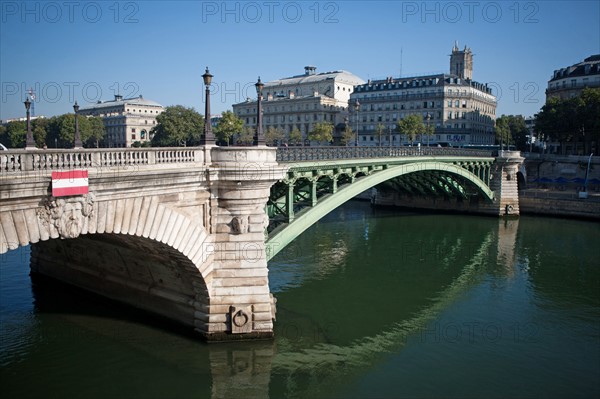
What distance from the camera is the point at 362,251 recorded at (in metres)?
37.1

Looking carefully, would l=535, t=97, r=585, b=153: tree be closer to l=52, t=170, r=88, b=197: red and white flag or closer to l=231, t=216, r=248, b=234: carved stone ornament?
l=231, t=216, r=248, b=234: carved stone ornament

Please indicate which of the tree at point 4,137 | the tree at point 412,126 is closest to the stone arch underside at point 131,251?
the tree at point 4,137

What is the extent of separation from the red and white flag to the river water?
21.0 ft

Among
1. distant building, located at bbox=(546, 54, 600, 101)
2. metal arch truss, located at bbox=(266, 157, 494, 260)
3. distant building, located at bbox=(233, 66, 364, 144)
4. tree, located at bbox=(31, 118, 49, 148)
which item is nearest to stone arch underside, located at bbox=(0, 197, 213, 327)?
metal arch truss, located at bbox=(266, 157, 494, 260)

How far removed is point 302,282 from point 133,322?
31.9ft

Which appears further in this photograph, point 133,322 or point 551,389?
point 133,322

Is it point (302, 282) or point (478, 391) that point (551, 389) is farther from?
point (302, 282)

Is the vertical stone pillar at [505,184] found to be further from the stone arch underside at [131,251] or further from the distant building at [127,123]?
the distant building at [127,123]

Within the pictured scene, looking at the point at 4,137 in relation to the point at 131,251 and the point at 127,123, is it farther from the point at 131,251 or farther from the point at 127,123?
the point at 131,251

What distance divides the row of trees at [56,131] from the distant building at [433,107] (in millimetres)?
45129

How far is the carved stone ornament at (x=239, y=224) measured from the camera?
18734mm

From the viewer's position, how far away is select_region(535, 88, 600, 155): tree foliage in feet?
215

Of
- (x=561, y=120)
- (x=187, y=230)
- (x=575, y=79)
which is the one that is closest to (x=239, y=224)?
(x=187, y=230)

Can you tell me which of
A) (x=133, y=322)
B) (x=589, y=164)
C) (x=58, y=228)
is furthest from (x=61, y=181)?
(x=589, y=164)
